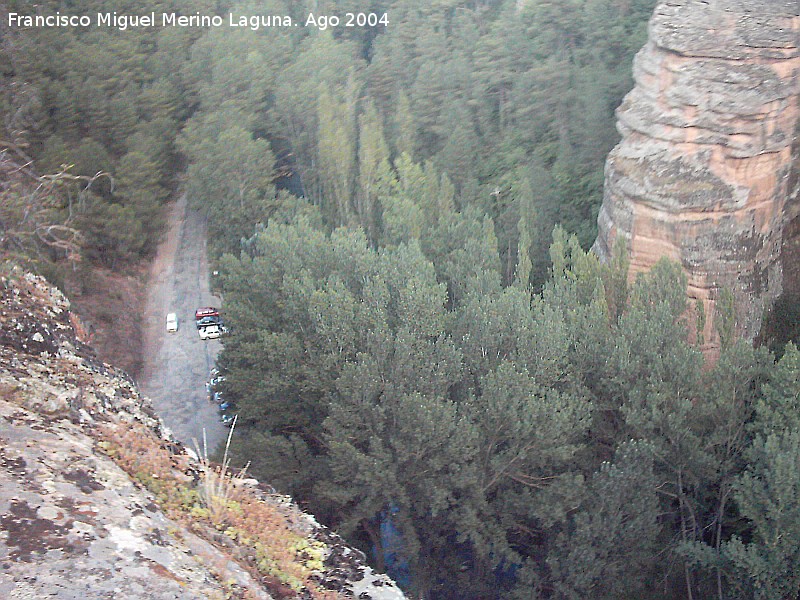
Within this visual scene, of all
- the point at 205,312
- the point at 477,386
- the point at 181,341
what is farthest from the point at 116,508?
the point at 205,312

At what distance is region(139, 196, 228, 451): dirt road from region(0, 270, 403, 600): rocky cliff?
16087 mm

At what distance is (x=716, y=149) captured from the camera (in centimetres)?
2045

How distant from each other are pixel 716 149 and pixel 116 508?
18.2 meters

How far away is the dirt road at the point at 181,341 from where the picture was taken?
25.0 metres

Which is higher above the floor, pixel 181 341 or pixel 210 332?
pixel 210 332

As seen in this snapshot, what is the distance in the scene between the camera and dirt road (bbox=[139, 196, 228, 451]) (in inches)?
985

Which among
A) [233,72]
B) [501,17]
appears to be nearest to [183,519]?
[233,72]

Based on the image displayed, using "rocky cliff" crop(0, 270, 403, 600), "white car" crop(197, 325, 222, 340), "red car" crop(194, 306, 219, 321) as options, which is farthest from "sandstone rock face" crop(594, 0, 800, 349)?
"rocky cliff" crop(0, 270, 403, 600)

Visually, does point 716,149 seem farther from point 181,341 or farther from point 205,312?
point 181,341

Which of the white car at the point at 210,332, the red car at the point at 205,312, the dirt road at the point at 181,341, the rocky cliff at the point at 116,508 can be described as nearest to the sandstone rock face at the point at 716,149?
the dirt road at the point at 181,341

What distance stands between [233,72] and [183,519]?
30.5 meters

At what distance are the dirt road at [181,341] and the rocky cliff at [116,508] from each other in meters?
16.1

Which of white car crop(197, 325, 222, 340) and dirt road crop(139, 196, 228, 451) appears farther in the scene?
white car crop(197, 325, 222, 340)

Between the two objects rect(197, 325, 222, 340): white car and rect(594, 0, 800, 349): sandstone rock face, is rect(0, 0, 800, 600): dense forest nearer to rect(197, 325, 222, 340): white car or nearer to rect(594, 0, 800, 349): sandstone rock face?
rect(594, 0, 800, 349): sandstone rock face
